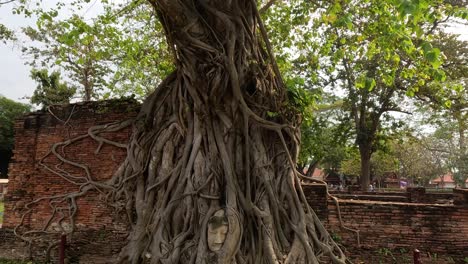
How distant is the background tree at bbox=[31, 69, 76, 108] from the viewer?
1955 centimetres

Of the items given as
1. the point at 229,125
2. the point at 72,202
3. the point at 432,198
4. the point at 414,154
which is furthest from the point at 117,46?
the point at 414,154

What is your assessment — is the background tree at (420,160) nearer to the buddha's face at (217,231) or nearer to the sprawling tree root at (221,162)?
the sprawling tree root at (221,162)

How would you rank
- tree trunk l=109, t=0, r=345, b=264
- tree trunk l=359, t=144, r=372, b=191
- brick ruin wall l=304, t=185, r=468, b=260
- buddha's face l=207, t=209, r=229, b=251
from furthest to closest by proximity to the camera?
tree trunk l=359, t=144, r=372, b=191, brick ruin wall l=304, t=185, r=468, b=260, tree trunk l=109, t=0, r=345, b=264, buddha's face l=207, t=209, r=229, b=251

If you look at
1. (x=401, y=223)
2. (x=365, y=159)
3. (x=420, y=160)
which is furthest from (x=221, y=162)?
(x=420, y=160)

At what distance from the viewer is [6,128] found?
24.3 metres

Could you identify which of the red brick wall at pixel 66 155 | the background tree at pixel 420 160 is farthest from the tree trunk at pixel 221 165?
the background tree at pixel 420 160

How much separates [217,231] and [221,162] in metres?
0.97

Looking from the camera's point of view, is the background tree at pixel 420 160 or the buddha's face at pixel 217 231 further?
the background tree at pixel 420 160

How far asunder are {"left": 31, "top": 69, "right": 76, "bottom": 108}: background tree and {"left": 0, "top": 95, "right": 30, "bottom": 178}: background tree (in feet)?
12.7

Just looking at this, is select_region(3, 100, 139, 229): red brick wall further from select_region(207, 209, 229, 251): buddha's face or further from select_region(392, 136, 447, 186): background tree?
select_region(392, 136, 447, 186): background tree

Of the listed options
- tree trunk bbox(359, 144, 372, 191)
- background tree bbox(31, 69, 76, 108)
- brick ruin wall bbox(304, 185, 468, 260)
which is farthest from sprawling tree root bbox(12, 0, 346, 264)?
background tree bbox(31, 69, 76, 108)

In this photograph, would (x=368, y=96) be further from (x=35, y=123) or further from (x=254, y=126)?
(x=35, y=123)

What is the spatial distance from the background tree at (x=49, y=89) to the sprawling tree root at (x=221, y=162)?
52.7 ft

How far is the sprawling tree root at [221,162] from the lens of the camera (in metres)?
4.42
